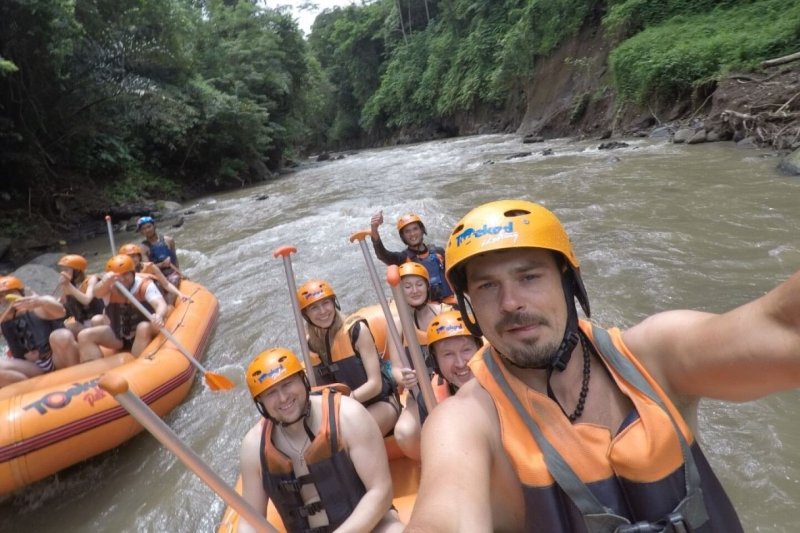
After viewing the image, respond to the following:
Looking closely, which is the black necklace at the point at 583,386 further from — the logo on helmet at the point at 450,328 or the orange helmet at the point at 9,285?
the orange helmet at the point at 9,285

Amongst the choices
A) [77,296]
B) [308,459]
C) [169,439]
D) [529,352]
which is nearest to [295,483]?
[308,459]

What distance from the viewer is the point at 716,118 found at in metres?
11.5

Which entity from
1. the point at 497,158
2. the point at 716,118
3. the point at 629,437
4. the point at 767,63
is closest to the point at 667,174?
the point at 716,118

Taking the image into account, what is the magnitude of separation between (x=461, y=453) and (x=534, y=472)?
187 millimetres

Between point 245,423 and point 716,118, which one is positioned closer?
point 245,423

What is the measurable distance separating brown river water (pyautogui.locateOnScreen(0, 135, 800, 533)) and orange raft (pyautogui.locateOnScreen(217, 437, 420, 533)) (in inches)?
36.2

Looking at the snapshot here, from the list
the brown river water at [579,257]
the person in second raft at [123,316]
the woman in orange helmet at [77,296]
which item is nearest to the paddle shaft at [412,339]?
the brown river water at [579,257]

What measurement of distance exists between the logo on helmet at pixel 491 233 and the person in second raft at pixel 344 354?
7.20ft

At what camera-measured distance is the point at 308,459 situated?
241 cm

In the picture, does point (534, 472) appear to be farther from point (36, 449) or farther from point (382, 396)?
point (36, 449)

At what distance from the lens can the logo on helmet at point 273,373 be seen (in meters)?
2.45

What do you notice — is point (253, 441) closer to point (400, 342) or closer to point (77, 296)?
point (400, 342)

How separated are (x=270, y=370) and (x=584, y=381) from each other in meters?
1.58

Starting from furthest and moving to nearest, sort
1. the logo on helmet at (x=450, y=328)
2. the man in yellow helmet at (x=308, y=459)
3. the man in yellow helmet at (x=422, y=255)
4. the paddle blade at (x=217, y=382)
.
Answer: the man in yellow helmet at (x=422, y=255)
the paddle blade at (x=217, y=382)
the logo on helmet at (x=450, y=328)
the man in yellow helmet at (x=308, y=459)
